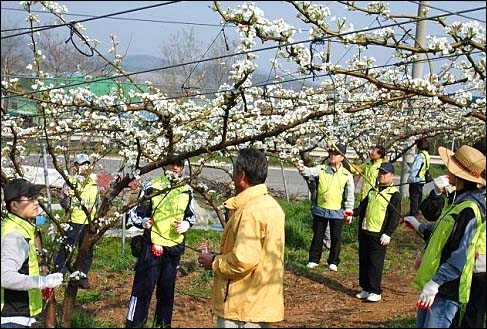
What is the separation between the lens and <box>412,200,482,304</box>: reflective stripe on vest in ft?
13.1

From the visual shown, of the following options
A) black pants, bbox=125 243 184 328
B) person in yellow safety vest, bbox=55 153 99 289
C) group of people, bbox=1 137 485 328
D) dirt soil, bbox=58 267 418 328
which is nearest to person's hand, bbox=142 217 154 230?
black pants, bbox=125 243 184 328

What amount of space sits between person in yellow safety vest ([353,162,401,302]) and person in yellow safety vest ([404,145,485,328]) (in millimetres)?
3397

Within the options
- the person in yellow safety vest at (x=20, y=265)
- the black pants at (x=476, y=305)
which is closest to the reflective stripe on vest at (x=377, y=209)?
the black pants at (x=476, y=305)

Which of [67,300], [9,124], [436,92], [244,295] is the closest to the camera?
[244,295]

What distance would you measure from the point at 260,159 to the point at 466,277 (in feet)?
4.86

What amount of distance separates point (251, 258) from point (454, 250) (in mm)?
1311

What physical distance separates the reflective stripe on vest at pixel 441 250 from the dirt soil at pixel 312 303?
6.90ft

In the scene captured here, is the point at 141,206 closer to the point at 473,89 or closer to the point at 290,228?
the point at 473,89

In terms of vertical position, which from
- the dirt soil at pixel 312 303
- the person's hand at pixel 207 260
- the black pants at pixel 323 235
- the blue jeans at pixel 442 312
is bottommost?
the dirt soil at pixel 312 303

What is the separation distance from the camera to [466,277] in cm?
402

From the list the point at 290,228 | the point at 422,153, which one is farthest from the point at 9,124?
the point at 422,153

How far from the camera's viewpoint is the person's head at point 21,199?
167 inches

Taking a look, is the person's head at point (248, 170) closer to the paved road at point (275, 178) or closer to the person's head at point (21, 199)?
the person's head at point (21, 199)

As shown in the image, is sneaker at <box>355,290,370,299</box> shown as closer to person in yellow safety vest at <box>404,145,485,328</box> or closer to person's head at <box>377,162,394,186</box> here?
person's head at <box>377,162,394,186</box>
